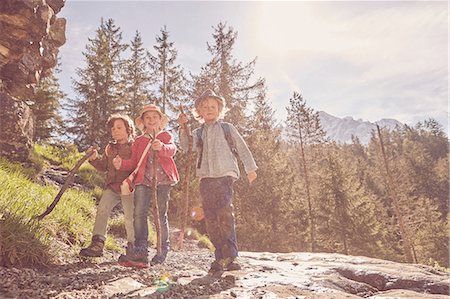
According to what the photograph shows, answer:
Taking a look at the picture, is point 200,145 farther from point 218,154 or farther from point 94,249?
point 94,249

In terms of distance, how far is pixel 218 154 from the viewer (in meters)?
4.80

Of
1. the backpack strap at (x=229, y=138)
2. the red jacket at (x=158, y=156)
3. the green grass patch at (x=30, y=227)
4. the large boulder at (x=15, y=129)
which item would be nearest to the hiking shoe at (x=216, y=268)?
the red jacket at (x=158, y=156)

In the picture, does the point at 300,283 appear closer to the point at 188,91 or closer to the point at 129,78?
the point at 188,91

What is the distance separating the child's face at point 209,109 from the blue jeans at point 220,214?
1.08 m

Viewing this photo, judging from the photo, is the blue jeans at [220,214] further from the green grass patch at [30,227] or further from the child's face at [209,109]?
the green grass patch at [30,227]

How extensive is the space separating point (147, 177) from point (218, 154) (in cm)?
117

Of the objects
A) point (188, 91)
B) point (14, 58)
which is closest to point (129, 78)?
point (188, 91)

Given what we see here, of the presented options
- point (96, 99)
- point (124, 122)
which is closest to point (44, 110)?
point (96, 99)

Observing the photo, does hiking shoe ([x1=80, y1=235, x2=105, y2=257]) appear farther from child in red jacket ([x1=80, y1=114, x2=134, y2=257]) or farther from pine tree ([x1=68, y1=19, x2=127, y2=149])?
pine tree ([x1=68, y1=19, x2=127, y2=149])

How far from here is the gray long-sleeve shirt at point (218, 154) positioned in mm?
4715

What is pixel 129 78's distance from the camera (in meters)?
26.4

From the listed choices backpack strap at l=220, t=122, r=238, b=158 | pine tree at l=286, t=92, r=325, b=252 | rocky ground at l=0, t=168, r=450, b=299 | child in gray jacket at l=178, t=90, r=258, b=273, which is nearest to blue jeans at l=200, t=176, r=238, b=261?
child in gray jacket at l=178, t=90, r=258, b=273

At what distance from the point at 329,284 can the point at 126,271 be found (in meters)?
2.77

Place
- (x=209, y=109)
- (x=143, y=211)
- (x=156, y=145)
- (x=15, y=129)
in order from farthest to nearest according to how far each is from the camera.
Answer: (x=15, y=129)
(x=209, y=109)
(x=143, y=211)
(x=156, y=145)
